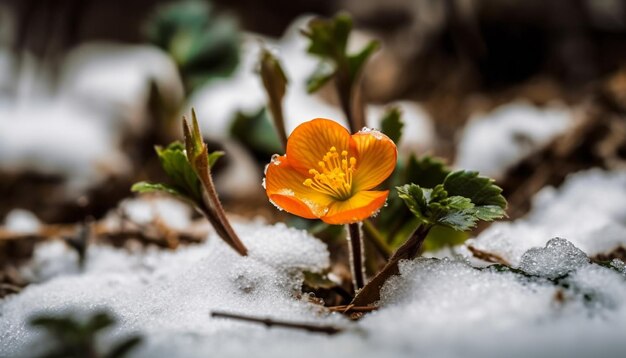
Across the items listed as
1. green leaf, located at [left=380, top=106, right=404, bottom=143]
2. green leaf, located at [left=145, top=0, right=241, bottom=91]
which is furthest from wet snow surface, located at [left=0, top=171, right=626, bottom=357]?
green leaf, located at [left=145, top=0, right=241, bottom=91]

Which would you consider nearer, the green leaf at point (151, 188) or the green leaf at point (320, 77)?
the green leaf at point (151, 188)

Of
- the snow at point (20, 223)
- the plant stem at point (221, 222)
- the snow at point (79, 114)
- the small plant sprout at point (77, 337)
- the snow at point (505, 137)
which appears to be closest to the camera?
the small plant sprout at point (77, 337)

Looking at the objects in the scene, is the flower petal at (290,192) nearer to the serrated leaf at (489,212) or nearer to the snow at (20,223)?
the serrated leaf at (489,212)

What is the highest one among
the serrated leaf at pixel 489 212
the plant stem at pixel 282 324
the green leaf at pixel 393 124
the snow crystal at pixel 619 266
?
the green leaf at pixel 393 124

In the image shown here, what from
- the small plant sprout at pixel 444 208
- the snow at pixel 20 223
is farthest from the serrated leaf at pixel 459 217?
the snow at pixel 20 223

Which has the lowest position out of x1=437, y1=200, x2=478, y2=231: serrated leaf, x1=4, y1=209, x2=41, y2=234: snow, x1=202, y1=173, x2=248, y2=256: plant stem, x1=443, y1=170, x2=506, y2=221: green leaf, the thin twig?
x1=4, y1=209, x2=41, y2=234: snow

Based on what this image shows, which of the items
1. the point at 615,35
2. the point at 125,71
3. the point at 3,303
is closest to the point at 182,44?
the point at 125,71

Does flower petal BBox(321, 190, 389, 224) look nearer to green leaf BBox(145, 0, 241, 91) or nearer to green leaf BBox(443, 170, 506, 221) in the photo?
green leaf BBox(443, 170, 506, 221)

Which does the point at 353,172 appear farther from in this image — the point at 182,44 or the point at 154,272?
the point at 182,44
